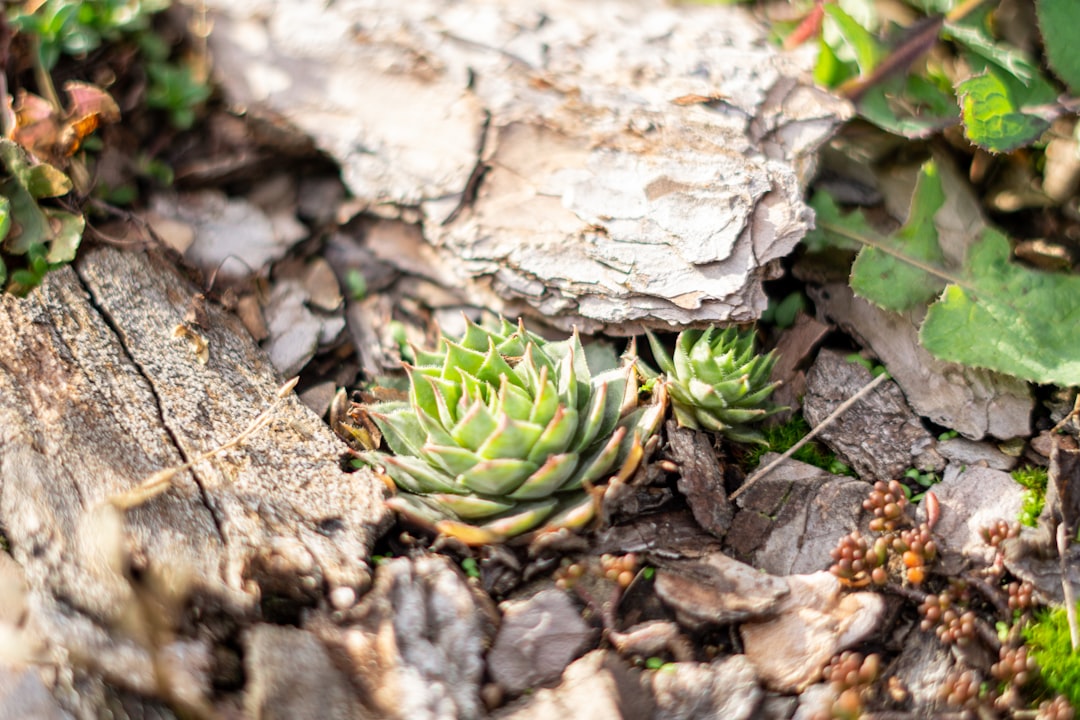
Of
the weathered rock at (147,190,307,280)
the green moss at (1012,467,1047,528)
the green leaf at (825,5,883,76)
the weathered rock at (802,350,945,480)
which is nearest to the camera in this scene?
the green moss at (1012,467,1047,528)

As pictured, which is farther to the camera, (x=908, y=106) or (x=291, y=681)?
(x=908, y=106)

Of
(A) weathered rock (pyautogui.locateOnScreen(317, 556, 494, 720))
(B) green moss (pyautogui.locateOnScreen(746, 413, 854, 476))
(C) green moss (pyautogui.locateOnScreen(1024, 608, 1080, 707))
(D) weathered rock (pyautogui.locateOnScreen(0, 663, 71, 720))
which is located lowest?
(B) green moss (pyautogui.locateOnScreen(746, 413, 854, 476))

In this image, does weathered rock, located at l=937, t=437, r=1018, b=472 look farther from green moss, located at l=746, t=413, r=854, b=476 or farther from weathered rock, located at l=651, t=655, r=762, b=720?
weathered rock, located at l=651, t=655, r=762, b=720

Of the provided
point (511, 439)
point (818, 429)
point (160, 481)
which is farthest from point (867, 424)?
point (160, 481)

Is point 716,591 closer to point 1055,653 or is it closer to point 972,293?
point 1055,653

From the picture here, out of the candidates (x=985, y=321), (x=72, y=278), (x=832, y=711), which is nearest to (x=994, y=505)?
(x=985, y=321)

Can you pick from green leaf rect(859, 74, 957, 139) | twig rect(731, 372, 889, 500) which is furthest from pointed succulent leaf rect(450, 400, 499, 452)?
green leaf rect(859, 74, 957, 139)

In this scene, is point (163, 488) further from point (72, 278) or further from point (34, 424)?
point (72, 278)

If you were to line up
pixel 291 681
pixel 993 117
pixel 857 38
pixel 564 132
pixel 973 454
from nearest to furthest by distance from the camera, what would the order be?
pixel 291 681 → pixel 973 454 → pixel 993 117 → pixel 857 38 → pixel 564 132
